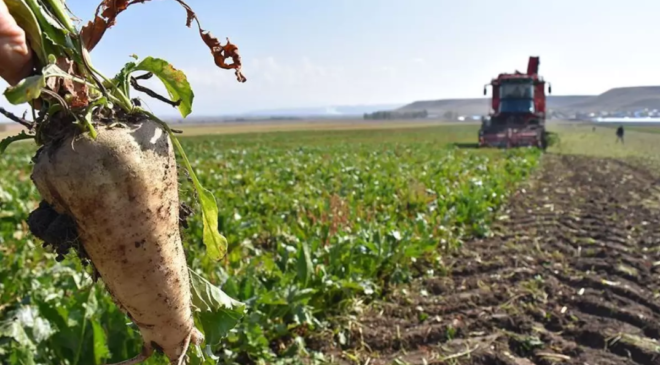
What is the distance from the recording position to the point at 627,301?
3.79 m

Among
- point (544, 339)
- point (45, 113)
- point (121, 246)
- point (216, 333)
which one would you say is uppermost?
point (45, 113)

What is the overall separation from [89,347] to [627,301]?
3600 millimetres

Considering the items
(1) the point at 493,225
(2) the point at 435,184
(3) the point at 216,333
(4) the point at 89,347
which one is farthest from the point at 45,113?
(2) the point at 435,184

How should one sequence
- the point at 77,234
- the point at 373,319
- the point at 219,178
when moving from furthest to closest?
the point at 219,178 → the point at 373,319 → the point at 77,234

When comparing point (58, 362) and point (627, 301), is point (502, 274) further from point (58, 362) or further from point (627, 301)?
point (58, 362)

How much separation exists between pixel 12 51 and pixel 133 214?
48 centimetres

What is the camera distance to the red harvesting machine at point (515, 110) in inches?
758

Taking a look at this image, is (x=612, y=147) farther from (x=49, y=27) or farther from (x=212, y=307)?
(x=49, y=27)

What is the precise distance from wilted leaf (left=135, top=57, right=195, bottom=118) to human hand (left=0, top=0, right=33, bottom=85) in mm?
266

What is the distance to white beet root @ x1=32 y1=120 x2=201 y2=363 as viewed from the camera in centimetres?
125

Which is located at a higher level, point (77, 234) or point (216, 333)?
point (77, 234)

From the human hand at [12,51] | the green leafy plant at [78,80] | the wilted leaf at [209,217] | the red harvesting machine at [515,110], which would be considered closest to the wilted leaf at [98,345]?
the wilted leaf at [209,217]

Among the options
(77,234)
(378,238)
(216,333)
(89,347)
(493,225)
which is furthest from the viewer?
(493,225)

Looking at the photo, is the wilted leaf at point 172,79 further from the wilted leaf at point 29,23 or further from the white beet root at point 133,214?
the wilted leaf at point 29,23
